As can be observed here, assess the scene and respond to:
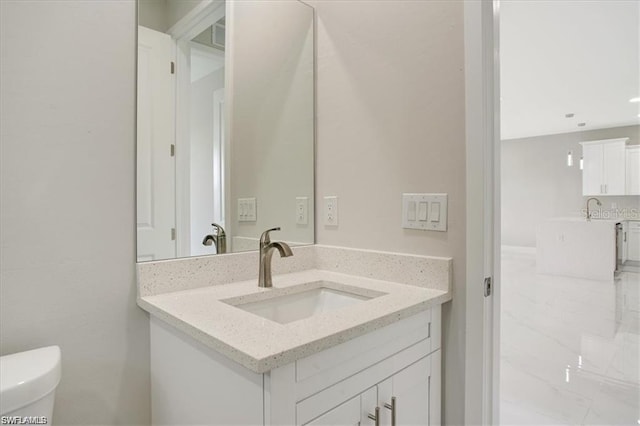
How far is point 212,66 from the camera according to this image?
136 cm

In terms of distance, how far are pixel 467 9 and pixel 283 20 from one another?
2.76 ft

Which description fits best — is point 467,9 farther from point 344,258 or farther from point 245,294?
point 245,294

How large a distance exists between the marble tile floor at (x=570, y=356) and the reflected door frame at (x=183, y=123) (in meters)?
2.00

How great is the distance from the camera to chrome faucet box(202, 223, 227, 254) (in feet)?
4.31

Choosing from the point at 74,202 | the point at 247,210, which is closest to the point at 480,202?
the point at 247,210

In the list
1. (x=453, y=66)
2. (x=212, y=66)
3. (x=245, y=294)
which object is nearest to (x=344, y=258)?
(x=245, y=294)

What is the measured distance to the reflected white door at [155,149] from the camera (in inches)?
44.7

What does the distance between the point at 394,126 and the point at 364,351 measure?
83 centimetres

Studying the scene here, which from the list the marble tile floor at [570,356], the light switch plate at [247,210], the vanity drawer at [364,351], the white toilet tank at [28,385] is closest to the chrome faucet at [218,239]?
the light switch plate at [247,210]

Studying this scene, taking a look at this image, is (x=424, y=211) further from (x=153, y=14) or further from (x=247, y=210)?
(x=153, y=14)

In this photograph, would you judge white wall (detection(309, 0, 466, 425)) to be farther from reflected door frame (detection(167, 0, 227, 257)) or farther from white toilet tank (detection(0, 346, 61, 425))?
white toilet tank (detection(0, 346, 61, 425))

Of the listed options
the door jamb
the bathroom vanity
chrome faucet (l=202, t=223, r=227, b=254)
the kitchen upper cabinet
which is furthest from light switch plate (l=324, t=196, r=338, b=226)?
the kitchen upper cabinet

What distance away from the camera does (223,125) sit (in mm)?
1427

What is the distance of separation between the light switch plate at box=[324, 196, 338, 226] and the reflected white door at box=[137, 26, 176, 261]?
2.15 ft
